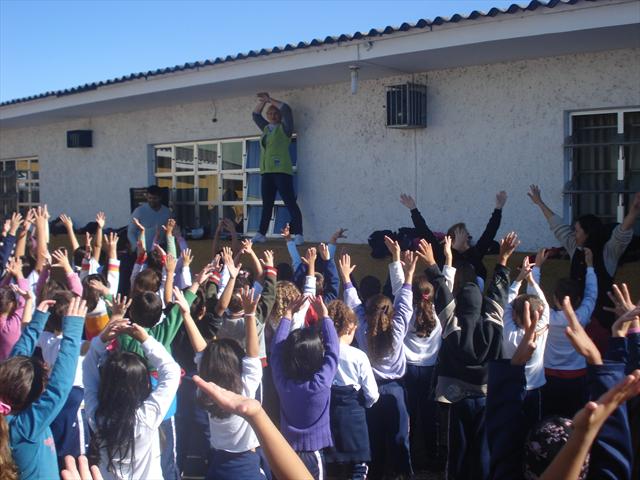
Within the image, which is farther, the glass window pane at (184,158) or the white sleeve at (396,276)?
the glass window pane at (184,158)

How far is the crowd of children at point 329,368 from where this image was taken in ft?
10.5

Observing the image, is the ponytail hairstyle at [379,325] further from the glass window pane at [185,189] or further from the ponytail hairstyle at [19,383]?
the glass window pane at [185,189]

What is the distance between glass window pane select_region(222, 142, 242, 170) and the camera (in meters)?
→ 10.4

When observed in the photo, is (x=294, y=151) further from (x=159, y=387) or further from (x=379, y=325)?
(x=159, y=387)

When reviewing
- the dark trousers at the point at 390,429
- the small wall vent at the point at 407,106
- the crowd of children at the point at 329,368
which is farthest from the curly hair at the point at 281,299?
the small wall vent at the point at 407,106

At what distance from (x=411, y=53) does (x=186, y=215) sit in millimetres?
5324

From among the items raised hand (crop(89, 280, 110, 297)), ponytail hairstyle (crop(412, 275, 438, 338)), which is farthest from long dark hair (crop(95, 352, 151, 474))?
ponytail hairstyle (crop(412, 275, 438, 338))

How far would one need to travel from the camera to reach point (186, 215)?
11.3m

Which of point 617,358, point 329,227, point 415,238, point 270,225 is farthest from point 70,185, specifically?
point 617,358

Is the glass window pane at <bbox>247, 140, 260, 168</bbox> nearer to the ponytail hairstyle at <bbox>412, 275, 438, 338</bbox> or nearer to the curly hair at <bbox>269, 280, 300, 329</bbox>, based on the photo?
the curly hair at <bbox>269, 280, 300, 329</bbox>

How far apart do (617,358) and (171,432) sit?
2.59 m

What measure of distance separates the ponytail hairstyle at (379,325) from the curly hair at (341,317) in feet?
0.68

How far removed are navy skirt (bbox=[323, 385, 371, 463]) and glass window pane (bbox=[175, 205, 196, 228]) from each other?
695cm

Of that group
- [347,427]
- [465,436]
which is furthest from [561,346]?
[347,427]
